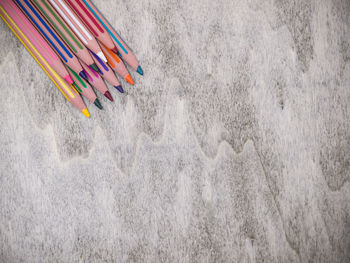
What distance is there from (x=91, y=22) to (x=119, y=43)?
42 mm

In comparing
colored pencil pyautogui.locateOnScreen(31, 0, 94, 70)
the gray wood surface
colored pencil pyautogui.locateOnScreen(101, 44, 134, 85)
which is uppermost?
colored pencil pyautogui.locateOnScreen(31, 0, 94, 70)

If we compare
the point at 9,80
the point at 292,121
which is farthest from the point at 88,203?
the point at 292,121

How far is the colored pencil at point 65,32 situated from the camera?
336 mm

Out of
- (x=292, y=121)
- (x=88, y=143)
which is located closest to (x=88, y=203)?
(x=88, y=143)

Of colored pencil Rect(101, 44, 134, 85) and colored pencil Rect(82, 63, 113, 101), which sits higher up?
colored pencil Rect(101, 44, 134, 85)

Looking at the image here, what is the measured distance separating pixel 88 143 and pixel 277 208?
0.90ft

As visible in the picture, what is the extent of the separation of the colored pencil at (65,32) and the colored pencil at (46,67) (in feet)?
0.13

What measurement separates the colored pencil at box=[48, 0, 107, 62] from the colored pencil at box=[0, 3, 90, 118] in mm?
56

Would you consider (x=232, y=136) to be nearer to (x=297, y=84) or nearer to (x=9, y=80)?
(x=297, y=84)

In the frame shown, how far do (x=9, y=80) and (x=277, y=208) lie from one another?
1.33ft

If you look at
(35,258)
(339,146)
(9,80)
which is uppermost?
(9,80)

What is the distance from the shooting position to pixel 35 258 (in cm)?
36

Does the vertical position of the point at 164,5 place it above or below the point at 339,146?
above

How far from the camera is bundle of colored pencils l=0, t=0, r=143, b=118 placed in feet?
1.10
